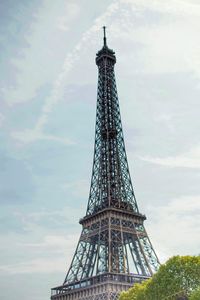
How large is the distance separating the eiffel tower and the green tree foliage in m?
17.8

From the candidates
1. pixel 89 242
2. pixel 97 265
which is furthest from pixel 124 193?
pixel 97 265

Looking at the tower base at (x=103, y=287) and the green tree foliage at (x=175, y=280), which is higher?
the tower base at (x=103, y=287)

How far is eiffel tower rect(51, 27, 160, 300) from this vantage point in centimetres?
7562

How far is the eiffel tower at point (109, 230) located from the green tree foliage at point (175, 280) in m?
17.8

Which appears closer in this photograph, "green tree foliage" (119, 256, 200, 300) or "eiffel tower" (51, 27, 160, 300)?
"green tree foliage" (119, 256, 200, 300)

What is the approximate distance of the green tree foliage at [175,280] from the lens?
5238 centimetres

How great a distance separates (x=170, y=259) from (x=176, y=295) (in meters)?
5.84

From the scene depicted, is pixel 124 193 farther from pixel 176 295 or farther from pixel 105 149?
pixel 176 295

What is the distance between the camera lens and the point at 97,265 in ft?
255

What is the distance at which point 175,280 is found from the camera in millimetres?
53406

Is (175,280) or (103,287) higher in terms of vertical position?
(103,287)

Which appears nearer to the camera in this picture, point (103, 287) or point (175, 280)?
point (175, 280)

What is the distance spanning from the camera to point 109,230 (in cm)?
8025

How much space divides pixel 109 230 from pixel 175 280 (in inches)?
1106
